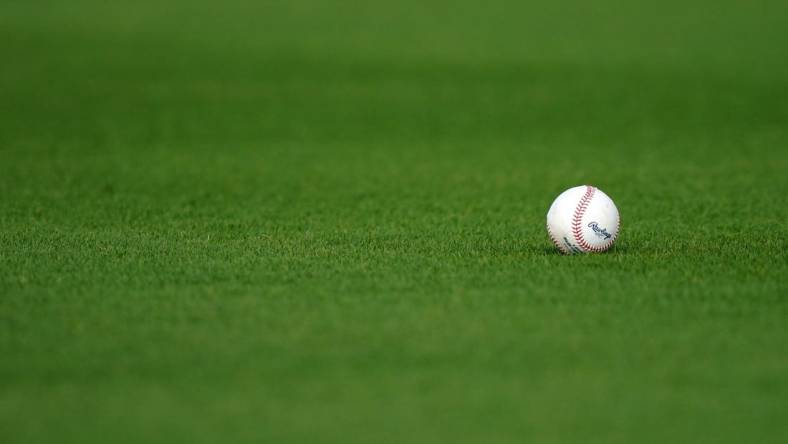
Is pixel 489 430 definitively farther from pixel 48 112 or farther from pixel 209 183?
pixel 48 112

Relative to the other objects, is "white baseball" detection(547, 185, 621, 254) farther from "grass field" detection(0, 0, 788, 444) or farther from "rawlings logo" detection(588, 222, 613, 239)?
"grass field" detection(0, 0, 788, 444)

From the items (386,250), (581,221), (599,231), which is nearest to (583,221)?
(581,221)

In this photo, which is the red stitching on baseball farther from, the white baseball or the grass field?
the grass field

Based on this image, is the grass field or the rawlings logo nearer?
the grass field

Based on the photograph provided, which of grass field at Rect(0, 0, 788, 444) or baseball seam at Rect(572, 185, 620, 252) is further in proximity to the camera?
baseball seam at Rect(572, 185, 620, 252)

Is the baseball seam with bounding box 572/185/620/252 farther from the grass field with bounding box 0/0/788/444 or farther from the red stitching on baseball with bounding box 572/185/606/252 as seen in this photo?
the grass field with bounding box 0/0/788/444

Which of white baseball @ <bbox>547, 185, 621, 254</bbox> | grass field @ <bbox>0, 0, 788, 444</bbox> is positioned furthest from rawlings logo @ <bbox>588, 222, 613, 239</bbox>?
grass field @ <bbox>0, 0, 788, 444</bbox>
